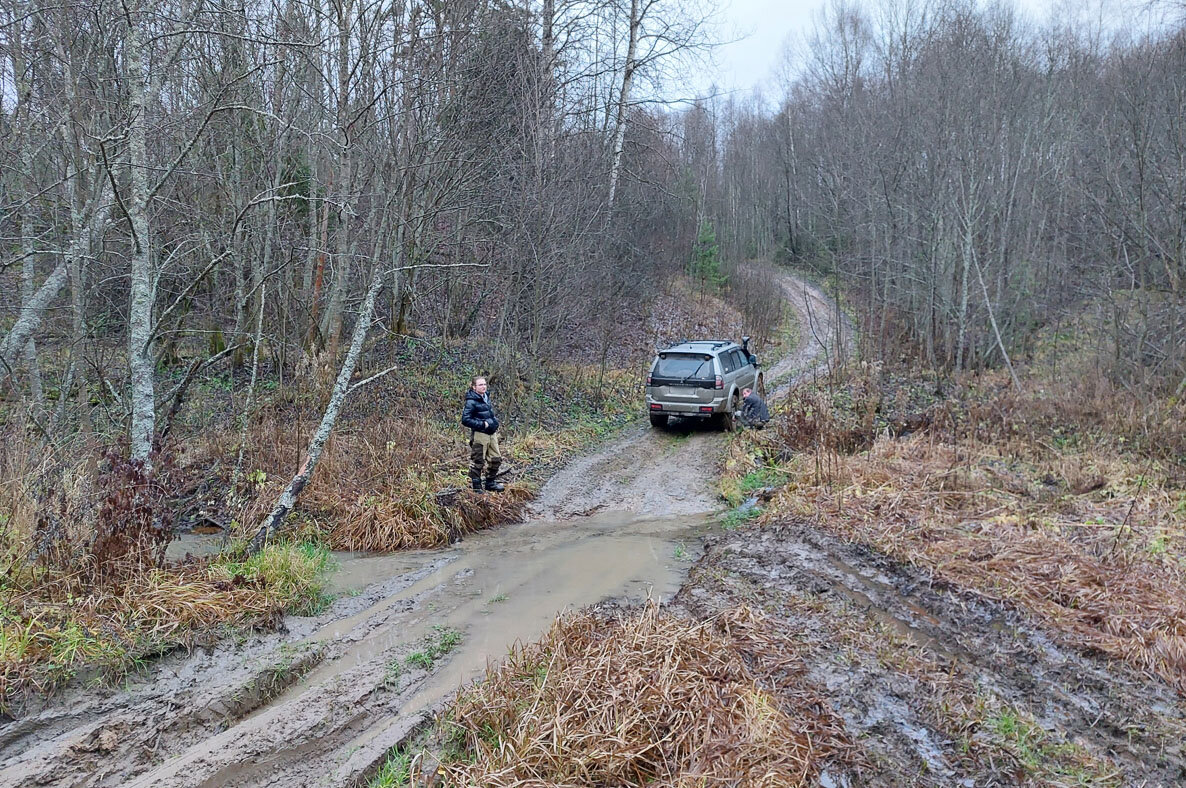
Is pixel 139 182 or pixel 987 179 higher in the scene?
pixel 987 179

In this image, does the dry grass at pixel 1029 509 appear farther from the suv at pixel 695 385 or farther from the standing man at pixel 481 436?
the standing man at pixel 481 436

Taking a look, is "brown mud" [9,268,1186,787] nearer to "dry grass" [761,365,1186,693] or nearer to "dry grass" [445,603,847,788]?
"dry grass" [445,603,847,788]

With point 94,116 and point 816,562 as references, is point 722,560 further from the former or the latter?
point 94,116

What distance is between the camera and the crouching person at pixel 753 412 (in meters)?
13.8

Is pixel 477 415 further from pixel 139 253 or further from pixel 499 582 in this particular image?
pixel 139 253

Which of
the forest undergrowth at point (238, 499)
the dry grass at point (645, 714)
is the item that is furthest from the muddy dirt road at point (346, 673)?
the dry grass at point (645, 714)

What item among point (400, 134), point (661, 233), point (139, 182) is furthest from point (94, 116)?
point (661, 233)

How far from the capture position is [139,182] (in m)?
6.79

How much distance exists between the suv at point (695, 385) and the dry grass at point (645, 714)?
8.83m

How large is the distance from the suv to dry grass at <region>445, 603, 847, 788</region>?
883 centimetres

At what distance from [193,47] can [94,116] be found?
9.43 ft

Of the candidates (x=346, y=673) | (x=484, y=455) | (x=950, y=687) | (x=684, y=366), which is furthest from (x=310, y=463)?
(x=684, y=366)

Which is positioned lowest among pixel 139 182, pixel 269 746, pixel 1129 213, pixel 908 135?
pixel 269 746

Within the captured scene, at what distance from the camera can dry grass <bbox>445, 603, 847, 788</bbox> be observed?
389cm
